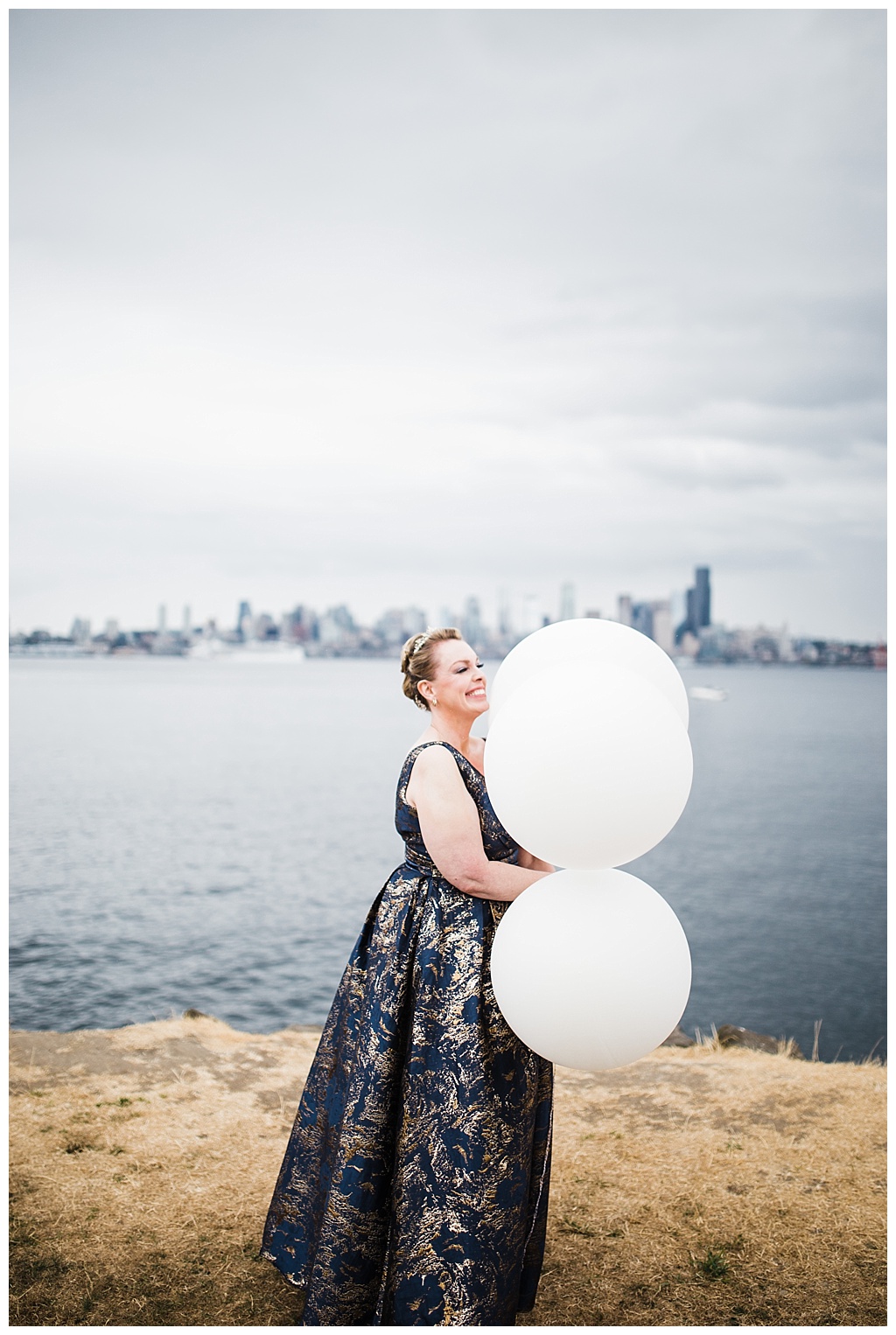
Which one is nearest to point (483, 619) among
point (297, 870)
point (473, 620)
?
point (473, 620)

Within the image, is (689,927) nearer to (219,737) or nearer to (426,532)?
(219,737)

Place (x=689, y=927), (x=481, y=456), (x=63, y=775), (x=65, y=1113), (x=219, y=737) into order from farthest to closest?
(x=481, y=456) → (x=219, y=737) → (x=63, y=775) → (x=689, y=927) → (x=65, y=1113)

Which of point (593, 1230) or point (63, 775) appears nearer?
point (593, 1230)

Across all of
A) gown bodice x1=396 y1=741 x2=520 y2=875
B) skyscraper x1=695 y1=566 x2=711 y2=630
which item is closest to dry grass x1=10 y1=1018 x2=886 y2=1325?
gown bodice x1=396 y1=741 x2=520 y2=875

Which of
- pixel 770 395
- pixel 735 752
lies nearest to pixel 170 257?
pixel 770 395

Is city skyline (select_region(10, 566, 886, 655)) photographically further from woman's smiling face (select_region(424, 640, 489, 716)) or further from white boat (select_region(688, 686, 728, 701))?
woman's smiling face (select_region(424, 640, 489, 716))

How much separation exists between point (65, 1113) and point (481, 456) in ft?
316

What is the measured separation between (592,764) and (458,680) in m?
0.74

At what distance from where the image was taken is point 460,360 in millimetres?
93375

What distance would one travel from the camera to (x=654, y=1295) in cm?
294

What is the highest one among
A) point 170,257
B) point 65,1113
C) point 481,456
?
point 170,257

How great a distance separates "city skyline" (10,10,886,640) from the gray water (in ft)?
68.6

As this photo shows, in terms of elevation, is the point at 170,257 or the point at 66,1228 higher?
the point at 170,257

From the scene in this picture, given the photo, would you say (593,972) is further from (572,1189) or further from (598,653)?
(572,1189)
